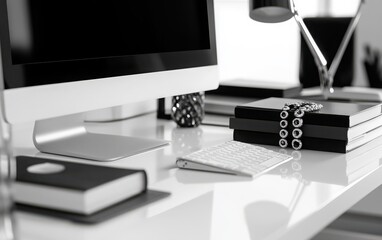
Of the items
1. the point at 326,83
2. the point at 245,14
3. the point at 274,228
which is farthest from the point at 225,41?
the point at 274,228

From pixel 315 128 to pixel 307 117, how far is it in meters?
0.03

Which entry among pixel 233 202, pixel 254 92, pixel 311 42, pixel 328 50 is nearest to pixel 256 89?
pixel 254 92

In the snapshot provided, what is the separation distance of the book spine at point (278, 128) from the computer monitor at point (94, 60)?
0.15 m

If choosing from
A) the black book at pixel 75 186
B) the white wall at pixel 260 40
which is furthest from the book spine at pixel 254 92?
the white wall at pixel 260 40

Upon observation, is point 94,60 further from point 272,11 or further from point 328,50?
point 328,50

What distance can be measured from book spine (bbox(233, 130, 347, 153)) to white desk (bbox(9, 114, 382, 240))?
0.02 m

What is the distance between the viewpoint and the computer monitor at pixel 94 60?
3.58 feet

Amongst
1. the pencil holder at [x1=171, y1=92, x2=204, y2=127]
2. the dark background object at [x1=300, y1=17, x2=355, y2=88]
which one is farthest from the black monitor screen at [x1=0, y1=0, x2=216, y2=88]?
the dark background object at [x1=300, y1=17, x2=355, y2=88]

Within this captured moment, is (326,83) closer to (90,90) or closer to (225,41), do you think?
(90,90)

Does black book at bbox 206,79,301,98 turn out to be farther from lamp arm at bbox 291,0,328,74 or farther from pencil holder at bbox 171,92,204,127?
pencil holder at bbox 171,92,204,127

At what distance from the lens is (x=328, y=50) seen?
3.51 meters

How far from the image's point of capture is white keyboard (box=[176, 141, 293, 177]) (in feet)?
3.82

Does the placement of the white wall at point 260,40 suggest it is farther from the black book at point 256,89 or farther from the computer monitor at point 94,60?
the computer monitor at point 94,60

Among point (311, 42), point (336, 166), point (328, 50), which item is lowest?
point (336, 166)
